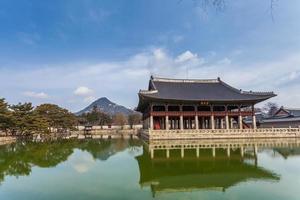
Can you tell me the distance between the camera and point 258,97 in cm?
3153

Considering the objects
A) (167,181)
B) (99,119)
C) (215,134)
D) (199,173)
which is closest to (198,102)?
(215,134)

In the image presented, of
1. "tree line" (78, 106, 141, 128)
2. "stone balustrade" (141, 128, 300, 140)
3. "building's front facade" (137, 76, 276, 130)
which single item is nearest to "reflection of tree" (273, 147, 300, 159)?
"stone balustrade" (141, 128, 300, 140)

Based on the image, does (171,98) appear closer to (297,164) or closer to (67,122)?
(297,164)

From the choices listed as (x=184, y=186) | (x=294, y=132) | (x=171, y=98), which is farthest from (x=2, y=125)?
(x=294, y=132)

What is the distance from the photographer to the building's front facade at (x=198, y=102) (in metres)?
30.5

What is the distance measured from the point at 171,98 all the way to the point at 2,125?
1767 cm

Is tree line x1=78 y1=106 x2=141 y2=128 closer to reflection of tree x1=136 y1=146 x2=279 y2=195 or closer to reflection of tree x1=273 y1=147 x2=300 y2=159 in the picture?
reflection of tree x1=273 y1=147 x2=300 y2=159

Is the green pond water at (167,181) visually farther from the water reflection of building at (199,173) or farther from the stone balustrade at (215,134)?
the stone balustrade at (215,134)

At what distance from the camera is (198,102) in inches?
1214

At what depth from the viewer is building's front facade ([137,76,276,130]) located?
30.5 metres

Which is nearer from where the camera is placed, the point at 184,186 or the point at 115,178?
the point at 184,186

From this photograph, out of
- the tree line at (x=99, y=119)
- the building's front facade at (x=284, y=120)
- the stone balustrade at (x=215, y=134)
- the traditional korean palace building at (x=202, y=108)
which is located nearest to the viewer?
the stone balustrade at (x=215, y=134)

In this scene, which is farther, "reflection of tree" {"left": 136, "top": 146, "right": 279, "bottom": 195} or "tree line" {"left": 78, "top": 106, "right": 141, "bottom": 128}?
"tree line" {"left": 78, "top": 106, "right": 141, "bottom": 128}

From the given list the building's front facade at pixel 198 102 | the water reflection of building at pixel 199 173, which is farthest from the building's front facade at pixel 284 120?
the water reflection of building at pixel 199 173
